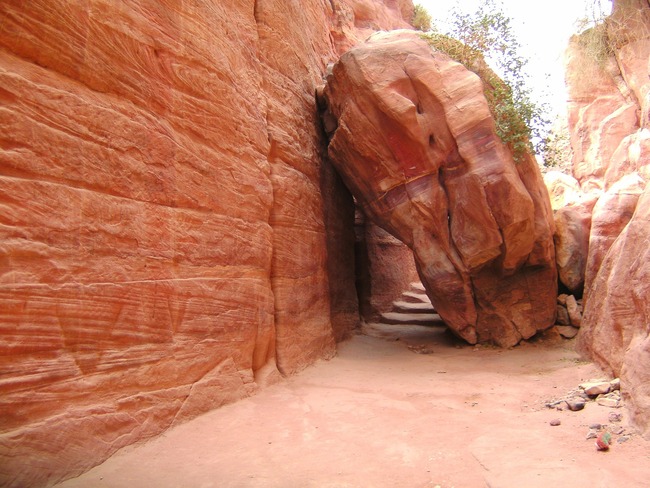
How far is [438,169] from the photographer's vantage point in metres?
7.92

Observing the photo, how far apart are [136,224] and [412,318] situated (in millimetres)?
8978

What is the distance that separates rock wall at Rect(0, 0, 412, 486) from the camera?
3316 millimetres

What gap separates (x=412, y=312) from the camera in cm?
1257

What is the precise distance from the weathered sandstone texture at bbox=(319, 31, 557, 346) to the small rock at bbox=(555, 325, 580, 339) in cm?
32

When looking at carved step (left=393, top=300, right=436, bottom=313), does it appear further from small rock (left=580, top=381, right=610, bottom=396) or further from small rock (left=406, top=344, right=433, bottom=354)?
small rock (left=580, top=381, right=610, bottom=396)

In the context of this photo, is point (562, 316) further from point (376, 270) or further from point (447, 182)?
point (376, 270)

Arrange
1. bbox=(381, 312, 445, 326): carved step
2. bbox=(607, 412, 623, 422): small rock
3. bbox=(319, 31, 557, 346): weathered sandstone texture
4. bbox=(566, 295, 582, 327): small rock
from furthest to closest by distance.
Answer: bbox=(381, 312, 445, 326): carved step
bbox=(566, 295, 582, 327): small rock
bbox=(319, 31, 557, 346): weathered sandstone texture
bbox=(607, 412, 623, 422): small rock

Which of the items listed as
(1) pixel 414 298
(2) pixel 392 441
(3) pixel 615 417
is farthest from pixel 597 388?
(1) pixel 414 298

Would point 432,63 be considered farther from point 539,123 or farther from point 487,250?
point 487,250

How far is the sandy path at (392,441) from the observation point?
348 cm

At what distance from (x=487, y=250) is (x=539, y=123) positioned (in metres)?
2.49

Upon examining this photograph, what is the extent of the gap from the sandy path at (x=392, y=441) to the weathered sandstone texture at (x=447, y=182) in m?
2.10

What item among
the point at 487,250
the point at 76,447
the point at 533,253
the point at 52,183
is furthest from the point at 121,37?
the point at 533,253

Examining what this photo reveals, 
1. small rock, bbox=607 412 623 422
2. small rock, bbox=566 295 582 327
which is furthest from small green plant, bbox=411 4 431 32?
small rock, bbox=607 412 623 422
